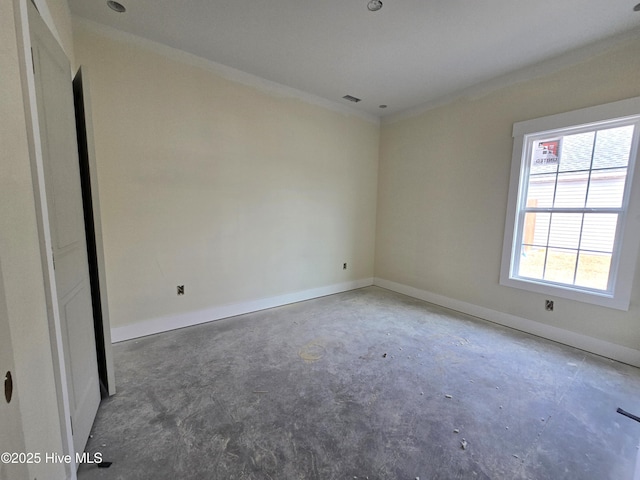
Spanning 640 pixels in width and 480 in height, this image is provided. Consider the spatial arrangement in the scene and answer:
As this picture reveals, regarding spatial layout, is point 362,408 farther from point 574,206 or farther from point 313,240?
point 574,206

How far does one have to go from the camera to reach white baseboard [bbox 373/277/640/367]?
236cm

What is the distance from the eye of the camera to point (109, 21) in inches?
87.7

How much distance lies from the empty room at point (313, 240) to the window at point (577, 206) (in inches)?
0.8

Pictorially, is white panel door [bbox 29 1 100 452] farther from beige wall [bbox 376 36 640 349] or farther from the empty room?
beige wall [bbox 376 36 640 349]

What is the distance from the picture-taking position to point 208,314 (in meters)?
3.03

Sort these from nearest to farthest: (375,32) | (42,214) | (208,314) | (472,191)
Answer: (42,214) < (375,32) < (208,314) < (472,191)

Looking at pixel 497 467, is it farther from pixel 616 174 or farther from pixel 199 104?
pixel 199 104

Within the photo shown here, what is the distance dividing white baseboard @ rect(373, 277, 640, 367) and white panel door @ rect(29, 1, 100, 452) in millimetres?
3764

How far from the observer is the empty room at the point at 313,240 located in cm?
127

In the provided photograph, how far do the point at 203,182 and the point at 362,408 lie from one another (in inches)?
104

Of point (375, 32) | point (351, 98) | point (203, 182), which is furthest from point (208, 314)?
point (351, 98)

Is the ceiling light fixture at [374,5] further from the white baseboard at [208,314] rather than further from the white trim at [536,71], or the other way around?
the white baseboard at [208,314]

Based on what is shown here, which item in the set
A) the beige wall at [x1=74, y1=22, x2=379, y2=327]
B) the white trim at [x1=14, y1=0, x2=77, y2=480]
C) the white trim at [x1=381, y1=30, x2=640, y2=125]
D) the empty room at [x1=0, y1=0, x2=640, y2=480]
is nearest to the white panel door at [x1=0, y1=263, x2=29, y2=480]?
the empty room at [x1=0, y1=0, x2=640, y2=480]

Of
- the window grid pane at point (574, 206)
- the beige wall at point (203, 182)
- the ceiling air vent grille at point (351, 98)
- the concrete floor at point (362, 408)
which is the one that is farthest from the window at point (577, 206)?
the beige wall at point (203, 182)
